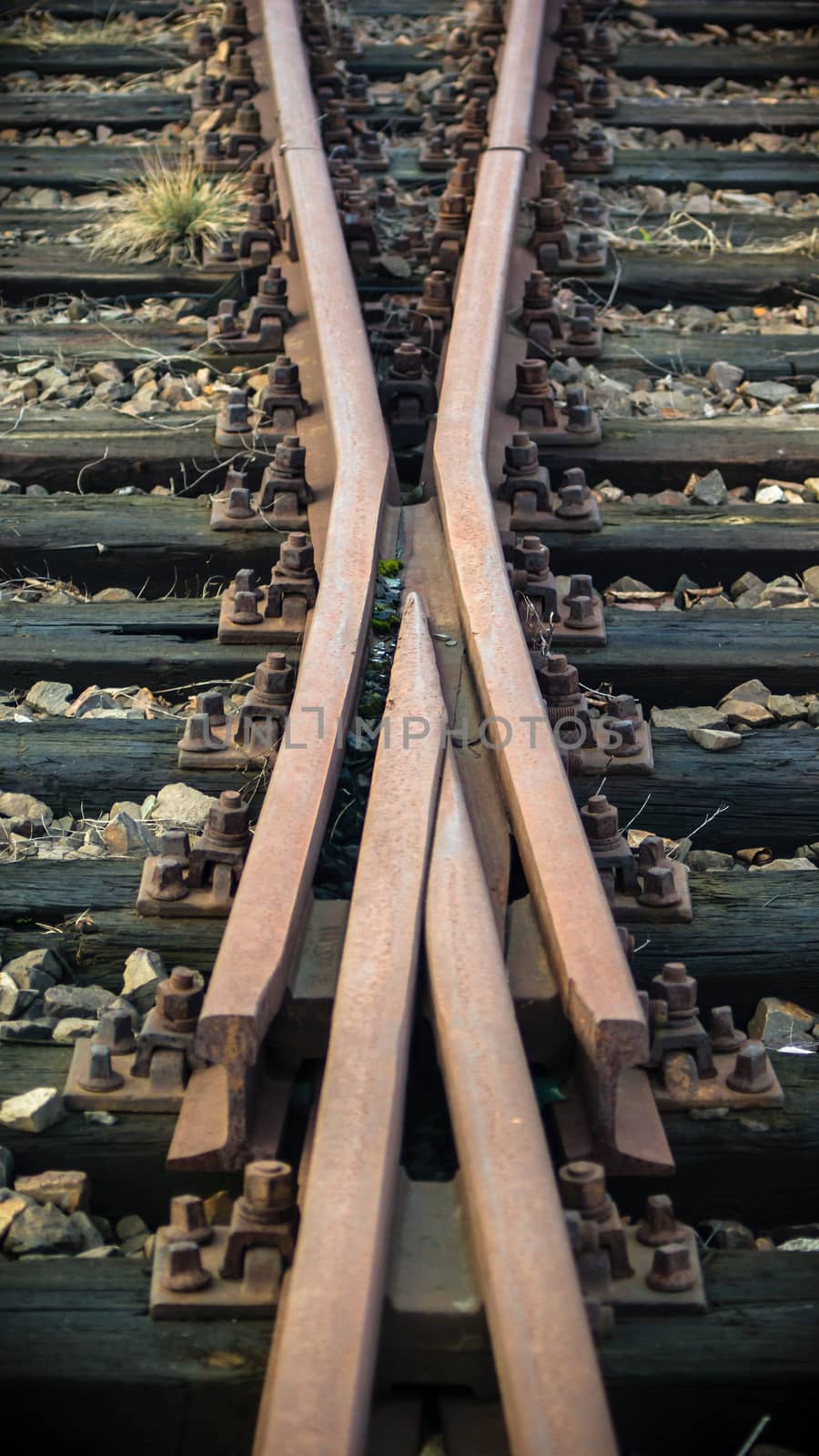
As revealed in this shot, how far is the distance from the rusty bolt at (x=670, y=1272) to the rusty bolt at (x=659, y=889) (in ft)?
2.46

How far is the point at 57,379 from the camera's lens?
4.73m

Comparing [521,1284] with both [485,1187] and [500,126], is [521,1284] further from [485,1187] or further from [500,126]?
[500,126]

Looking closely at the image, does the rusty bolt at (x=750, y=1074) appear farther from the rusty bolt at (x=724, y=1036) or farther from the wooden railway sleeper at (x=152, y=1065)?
the wooden railway sleeper at (x=152, y=1065)

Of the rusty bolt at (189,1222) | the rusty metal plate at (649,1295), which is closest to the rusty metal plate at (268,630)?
the rusty bolt at (189,1222)

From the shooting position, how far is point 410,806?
2529mm

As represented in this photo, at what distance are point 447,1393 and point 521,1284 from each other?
0.26 metres

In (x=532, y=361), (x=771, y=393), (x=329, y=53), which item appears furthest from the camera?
(x=329, y=53)

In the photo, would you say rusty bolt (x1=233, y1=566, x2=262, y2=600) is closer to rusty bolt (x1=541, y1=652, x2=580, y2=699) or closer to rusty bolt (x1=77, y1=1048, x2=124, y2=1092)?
rusty bolt (x1=541, y1=652, x2=580, y2=699)

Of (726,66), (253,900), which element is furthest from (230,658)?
(726,66)

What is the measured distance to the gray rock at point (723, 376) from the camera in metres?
4.75

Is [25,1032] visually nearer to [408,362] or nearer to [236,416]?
[236,416]

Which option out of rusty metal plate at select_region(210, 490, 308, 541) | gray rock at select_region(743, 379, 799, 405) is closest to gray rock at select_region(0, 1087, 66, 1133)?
rusty metal plate at select_region(210, 490, 308, 541)

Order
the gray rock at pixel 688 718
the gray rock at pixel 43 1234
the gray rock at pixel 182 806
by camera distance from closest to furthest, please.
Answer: the gray rock at pixel 43 1234
the gray rock at pixel 182 806
the gray rock at pixel 688 718

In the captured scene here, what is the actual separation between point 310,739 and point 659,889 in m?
0.62
